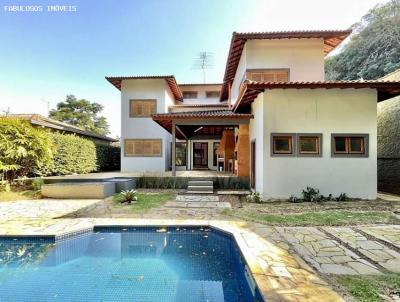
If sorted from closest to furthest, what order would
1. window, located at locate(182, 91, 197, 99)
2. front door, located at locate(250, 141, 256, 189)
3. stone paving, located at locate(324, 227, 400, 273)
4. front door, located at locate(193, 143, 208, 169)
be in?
stone paving, located at locate(324, 227, 400, 273) < front door, located at locate(250, 141, 256, 189) < front door, located at locate(193, 143, 208, 169) < window, located at locate(182, 91, 197, 99)

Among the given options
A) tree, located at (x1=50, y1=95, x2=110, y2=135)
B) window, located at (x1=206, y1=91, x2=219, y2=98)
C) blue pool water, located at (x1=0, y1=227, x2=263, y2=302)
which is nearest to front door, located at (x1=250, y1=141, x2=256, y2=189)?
blue pool water, located at (x1=0, y1=227, x2=263, y2=302)

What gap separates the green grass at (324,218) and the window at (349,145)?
263 centimetres

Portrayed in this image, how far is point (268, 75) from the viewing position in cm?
1148

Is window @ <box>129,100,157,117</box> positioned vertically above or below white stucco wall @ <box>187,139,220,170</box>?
above

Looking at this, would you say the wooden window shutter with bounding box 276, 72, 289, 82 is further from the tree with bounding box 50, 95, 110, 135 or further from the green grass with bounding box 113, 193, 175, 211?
the tree with bounding box 50, 95, 110, 135

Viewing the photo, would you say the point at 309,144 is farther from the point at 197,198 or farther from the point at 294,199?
the point at 197,198

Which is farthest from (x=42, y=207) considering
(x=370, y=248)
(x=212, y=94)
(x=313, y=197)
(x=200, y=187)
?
(x=212, y=94)

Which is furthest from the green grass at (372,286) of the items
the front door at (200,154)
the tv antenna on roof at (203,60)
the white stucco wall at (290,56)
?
the tv antenna on roof at (203,60)

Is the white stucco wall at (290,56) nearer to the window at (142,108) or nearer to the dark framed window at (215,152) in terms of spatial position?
the window at (142,108)

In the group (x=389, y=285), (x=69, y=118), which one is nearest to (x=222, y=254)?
(x=389, y=285)

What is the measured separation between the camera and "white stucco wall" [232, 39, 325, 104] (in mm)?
11281

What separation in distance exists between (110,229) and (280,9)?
14.8 m

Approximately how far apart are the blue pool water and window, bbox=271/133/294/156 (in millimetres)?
4479

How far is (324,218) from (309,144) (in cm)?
339
